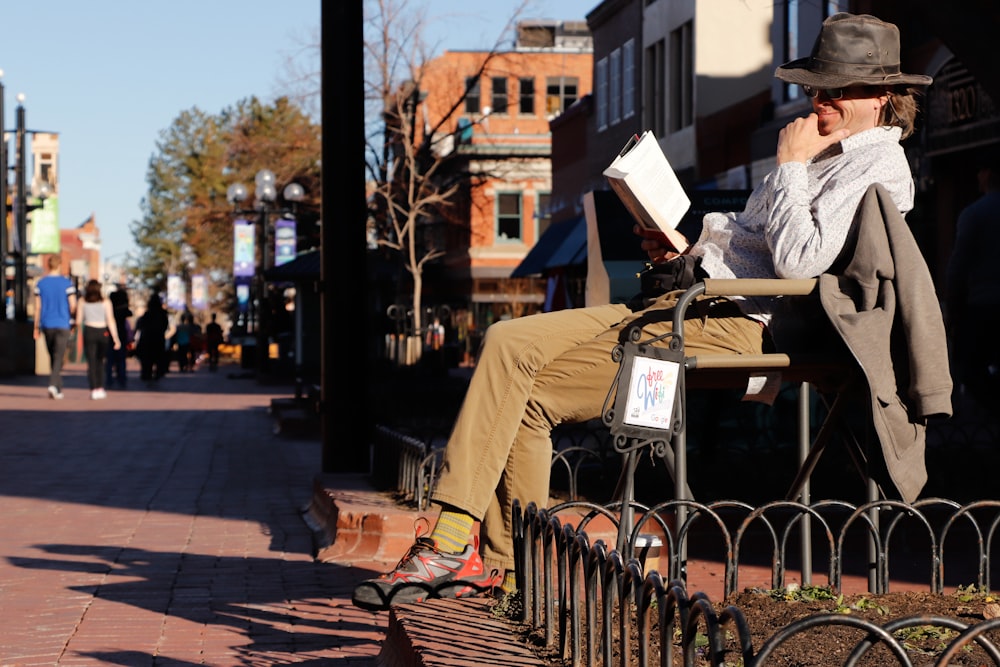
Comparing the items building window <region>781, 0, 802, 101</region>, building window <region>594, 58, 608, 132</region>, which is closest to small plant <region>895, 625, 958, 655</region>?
building window <region>781, 0, 802, 101</region>

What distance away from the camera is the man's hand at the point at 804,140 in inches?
180

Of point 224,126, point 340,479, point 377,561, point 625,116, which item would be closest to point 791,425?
point 340,479

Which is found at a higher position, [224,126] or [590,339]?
[224,126]

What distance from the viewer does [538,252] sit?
33.2m

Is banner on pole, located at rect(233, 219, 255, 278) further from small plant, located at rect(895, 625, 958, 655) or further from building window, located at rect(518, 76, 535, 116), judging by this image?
small plant, located at rect(895, 625, 958, 655)

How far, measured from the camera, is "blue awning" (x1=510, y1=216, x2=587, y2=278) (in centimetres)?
2516

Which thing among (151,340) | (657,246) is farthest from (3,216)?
(657,246)

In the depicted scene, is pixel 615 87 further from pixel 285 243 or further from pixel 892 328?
pixel 892 328

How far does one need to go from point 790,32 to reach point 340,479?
2025 cm

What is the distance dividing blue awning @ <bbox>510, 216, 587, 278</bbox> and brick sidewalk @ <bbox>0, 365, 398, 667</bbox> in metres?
10.3

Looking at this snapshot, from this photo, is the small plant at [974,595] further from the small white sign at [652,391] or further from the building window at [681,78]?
the building window at [681,78]

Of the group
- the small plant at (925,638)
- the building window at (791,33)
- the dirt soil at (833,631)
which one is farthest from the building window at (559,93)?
the small plant at (925,638)

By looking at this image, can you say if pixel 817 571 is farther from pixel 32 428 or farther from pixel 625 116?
pixel 625 116

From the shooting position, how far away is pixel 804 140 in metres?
4.60
